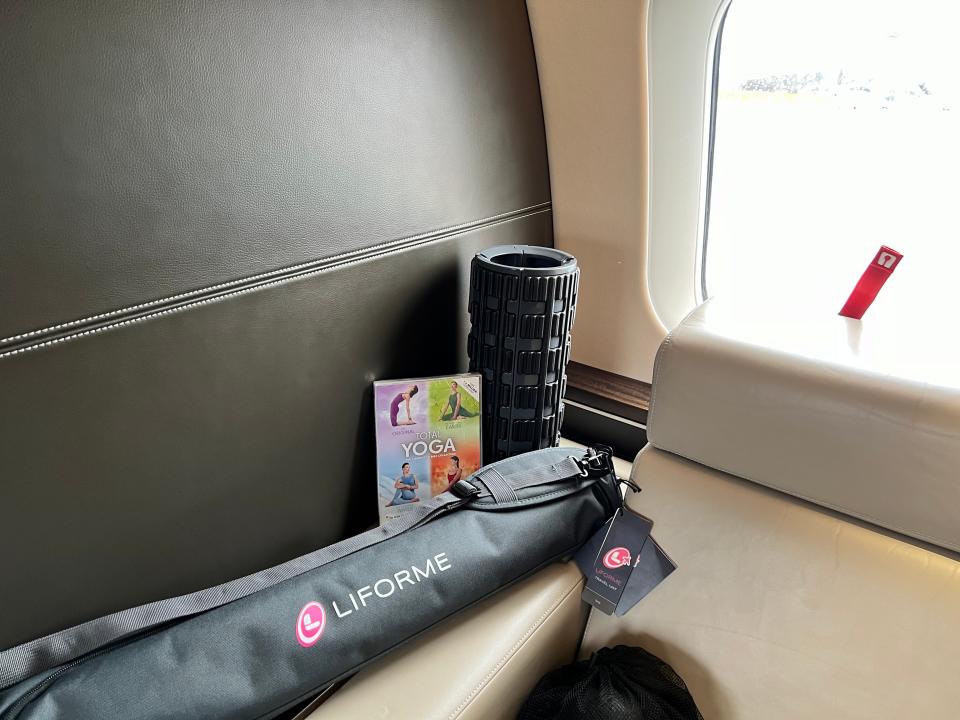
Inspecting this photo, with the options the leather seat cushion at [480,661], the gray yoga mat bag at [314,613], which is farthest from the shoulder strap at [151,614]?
the leather seat cushion at [480,661]

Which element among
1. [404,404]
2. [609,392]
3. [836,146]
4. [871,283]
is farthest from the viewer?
[609,392]

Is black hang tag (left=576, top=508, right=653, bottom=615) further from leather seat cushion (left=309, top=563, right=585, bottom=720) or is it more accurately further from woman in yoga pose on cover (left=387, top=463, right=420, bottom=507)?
woman in yoga pose on cover (left=387, top=463, right=420, bottom=507)

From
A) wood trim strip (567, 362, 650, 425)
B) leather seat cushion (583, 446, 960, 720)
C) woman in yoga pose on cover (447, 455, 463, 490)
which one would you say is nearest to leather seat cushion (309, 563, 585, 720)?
leather seat cushion (583, 446, 960, 720)

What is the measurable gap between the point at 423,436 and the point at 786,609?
664mm

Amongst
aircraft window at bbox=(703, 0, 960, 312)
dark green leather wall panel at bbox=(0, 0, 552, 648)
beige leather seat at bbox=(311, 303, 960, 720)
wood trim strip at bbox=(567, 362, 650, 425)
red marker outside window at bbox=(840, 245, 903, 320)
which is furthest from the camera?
wood trim strip at bbox=(567, 362, 650, 425)

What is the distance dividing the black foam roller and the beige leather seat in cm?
22

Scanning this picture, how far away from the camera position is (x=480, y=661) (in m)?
0.92

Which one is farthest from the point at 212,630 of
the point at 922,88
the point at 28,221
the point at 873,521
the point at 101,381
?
the point at 922,88

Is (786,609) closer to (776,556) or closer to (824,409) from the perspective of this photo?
(776,556)

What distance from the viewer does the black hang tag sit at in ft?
3.48

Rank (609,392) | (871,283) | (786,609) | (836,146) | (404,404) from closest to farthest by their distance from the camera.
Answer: (786,609)
(871,283)
(404,404)
(836,146)
(609,392)

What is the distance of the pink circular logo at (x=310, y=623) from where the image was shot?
0.85 meters

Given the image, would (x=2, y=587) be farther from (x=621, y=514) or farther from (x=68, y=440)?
(x=621, y=514)

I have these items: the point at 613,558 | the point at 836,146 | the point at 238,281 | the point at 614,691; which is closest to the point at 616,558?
the point at 613,558
